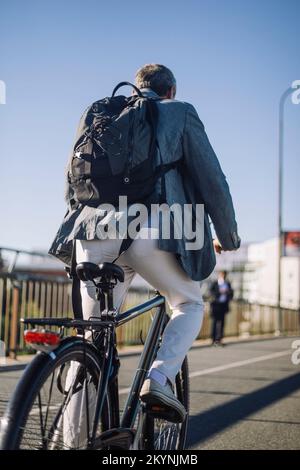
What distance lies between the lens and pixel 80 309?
3.19m

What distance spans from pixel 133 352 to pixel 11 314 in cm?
308

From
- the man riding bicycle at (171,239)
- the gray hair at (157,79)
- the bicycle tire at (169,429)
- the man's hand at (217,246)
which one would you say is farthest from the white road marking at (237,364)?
the gray hair at (157,79)

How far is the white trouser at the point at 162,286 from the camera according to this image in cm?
307

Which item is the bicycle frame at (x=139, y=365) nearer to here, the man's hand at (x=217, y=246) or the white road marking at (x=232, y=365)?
the man's hand at (x=217, y=246)

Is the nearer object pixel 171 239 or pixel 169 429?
pixel 171 239

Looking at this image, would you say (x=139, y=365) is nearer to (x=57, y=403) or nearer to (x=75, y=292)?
(x=75, y=292)

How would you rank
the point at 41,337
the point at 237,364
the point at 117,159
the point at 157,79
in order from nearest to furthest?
the point at 41,337
the point at 117,159
the point at 157,79
the point at 237,364

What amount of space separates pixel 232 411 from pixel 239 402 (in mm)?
594

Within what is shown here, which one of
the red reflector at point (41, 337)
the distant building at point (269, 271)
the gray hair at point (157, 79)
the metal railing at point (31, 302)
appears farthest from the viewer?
the distant building at point (269, 271)

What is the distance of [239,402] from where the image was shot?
6844 millimetres

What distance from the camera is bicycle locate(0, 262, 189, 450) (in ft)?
7.77

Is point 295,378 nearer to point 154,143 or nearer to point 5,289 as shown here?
point 5,289

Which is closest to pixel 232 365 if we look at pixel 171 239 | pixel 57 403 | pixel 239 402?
pixel 239 402

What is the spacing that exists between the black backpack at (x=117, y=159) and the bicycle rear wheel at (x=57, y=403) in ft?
2.14
